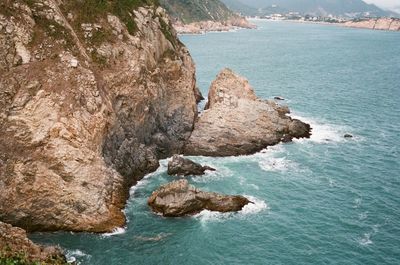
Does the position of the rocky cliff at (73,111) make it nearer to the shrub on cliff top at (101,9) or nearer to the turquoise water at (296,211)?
the shrub on cliff top at (101,9)

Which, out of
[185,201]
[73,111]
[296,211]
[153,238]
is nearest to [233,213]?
[185,201]

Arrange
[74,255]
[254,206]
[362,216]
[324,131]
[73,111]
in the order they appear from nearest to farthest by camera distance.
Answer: [74,255] → [73,111] → [362,216] → [254,206] → [324,131]

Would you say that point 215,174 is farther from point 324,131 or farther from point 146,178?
point 324,131

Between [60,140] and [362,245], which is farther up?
[60,140]

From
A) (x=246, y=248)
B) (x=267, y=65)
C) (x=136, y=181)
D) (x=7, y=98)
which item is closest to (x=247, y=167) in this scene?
(x=136, y=181)

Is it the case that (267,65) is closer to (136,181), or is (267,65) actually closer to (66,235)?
(136,181)

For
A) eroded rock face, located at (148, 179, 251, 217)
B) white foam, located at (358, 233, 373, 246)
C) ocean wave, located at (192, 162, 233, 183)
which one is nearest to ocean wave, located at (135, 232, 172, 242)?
eroded rock face, located at (148, 179, 251, 217)
